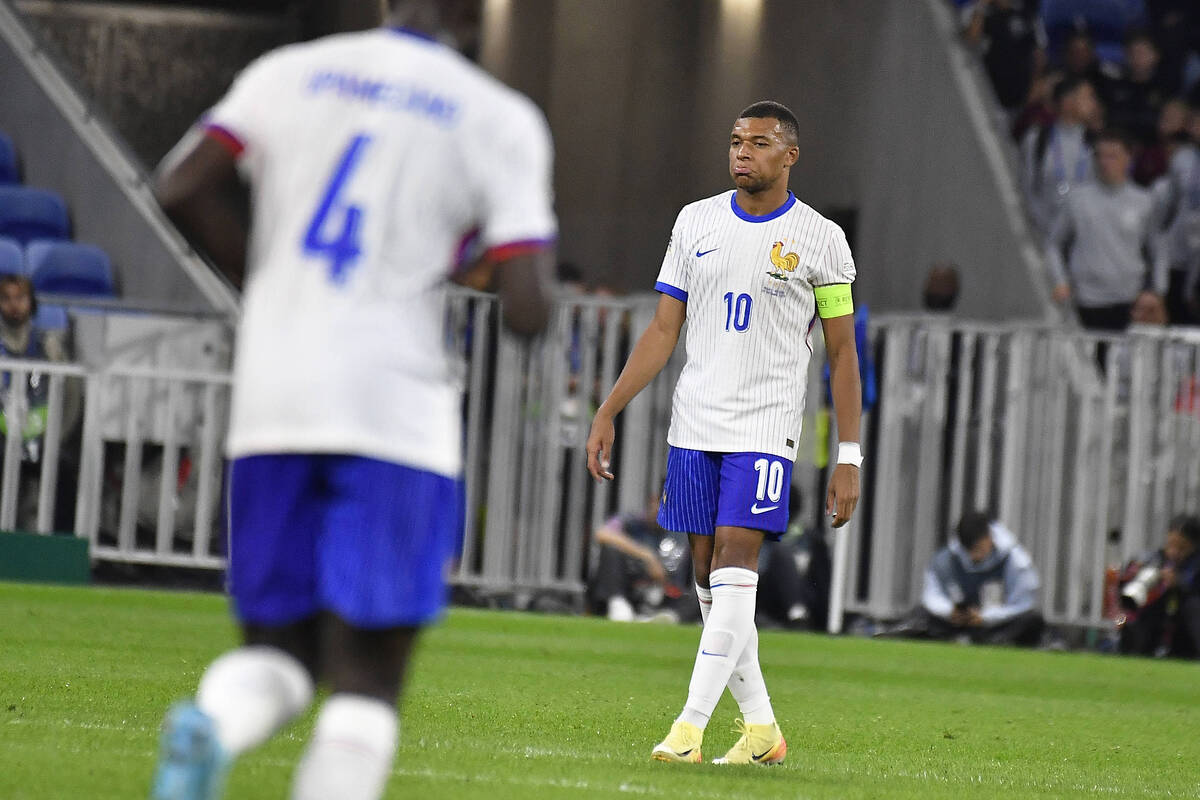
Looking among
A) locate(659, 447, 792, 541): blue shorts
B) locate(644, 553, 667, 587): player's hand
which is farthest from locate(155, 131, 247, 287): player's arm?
locate(644, 553, 667, 587): player's hand

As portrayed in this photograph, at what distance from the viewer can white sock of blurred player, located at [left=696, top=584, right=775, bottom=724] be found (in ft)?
21.6

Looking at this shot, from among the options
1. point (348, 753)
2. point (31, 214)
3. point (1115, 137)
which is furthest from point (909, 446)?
point (348, 753)

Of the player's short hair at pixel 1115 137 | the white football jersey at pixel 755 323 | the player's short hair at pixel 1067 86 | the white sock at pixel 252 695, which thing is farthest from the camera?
the player's short hair at pixel 1067 86

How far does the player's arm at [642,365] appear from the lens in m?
6.71

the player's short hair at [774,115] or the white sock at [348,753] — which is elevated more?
the player's short hair at [774,115]

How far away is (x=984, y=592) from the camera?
1487 cm

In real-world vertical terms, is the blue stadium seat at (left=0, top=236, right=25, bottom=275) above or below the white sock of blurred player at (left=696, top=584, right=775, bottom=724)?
above

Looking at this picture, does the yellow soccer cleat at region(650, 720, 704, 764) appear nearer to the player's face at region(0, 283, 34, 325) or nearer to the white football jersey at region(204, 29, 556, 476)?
the white football jersey at region(204, 29, 556, 476)

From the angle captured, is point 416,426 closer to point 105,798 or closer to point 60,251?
point 105,798

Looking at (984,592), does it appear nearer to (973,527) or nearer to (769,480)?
(973,527)

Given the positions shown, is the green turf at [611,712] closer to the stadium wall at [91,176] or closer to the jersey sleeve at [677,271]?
the jersey sleeve at [677,271]

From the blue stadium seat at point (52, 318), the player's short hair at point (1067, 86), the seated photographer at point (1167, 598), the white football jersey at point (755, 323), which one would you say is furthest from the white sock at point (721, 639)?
the player's short hair at point (1067, 86)

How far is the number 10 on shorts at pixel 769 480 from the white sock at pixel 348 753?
320 cm

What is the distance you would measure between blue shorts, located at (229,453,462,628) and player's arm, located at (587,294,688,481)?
10.5 ft
